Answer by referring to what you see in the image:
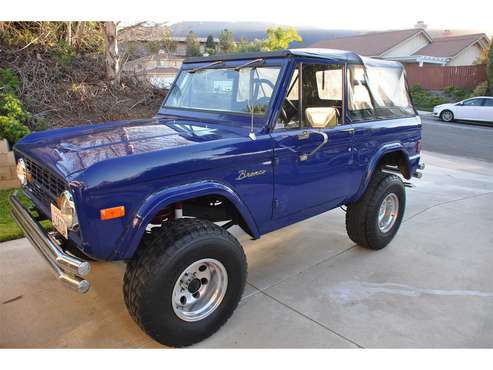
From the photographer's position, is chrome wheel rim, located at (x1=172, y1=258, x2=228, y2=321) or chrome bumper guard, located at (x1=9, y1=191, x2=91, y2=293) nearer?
chrome bumper guard, located at (x1=9, y1=191, x2=91, y2=293)

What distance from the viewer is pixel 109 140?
2.91m

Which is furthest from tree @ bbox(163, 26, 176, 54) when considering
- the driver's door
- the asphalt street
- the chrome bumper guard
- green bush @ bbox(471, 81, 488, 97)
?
green bush @ bbox(471, 81, 488, 97)

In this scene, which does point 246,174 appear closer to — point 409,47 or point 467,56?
point 467,56

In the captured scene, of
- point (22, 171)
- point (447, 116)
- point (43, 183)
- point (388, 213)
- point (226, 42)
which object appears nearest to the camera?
point (43, 183)

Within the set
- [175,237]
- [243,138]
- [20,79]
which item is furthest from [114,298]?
[20,79]

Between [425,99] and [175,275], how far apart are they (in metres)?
26.0

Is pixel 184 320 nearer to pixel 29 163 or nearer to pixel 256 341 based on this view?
pixel 256 341

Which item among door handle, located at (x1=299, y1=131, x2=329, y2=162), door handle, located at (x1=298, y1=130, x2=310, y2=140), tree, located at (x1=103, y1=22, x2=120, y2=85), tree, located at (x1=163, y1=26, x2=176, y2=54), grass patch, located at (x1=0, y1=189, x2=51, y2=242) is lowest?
grass patch, located at (x1=0, y1=189, x2=51, y2=242)

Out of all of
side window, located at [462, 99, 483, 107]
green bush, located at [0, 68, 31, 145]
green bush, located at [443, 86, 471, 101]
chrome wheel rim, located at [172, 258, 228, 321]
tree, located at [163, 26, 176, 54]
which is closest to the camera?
chrome wheel rim, located at [172, 258, 228, 321]

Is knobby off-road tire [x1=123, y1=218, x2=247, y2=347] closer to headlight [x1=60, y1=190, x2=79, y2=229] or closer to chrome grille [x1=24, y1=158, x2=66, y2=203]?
headlight [x1=60, y1=190, x2=79, y2=229]

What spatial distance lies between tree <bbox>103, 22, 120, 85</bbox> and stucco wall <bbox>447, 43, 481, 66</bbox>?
1220 inches

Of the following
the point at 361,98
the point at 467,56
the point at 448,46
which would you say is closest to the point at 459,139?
the point at 361,98

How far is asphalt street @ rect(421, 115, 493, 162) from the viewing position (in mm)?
11236

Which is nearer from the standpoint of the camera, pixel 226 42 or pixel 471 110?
pixel 471 110
